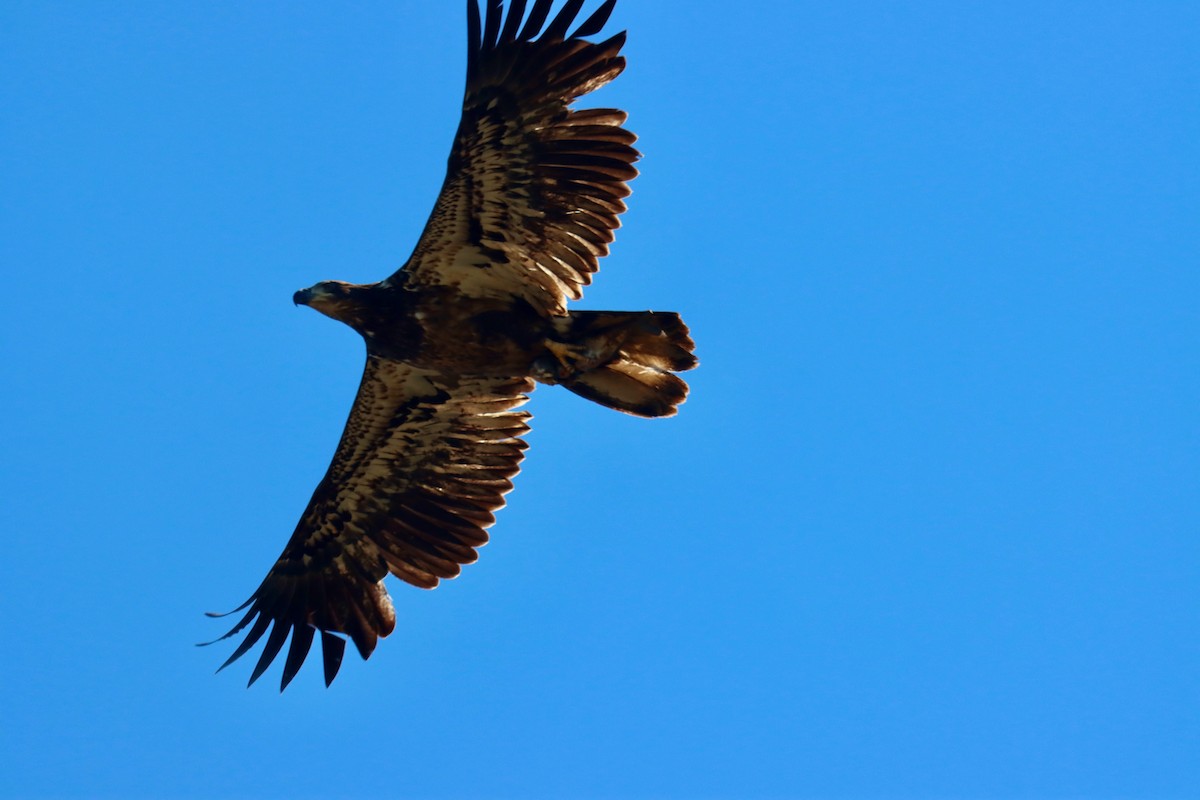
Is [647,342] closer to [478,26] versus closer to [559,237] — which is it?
[559,237]

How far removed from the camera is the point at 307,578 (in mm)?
13961

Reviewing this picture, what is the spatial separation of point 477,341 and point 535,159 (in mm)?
1662

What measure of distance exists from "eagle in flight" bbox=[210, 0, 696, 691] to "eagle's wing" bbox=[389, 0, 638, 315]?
12 mm

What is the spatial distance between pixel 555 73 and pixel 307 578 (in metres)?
5.29

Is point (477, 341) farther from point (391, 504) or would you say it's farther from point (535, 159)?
point (391, 504)

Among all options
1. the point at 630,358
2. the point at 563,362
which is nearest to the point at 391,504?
the point at 563,362

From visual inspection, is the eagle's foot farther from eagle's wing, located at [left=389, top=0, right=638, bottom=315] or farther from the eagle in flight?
eagle's wing, located at [left=389, top=0, right=638, bottom=315]

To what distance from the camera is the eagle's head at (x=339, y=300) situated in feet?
41.4

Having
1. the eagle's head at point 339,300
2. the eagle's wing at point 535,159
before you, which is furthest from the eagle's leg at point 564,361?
the eagle's head at point 339,300

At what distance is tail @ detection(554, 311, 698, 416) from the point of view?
12164 millimetres

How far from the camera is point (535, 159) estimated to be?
12078 mm

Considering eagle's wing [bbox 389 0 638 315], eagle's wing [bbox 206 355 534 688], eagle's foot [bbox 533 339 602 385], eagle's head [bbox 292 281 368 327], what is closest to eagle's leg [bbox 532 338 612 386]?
eagle's foot [bbox 533 339 602 385]

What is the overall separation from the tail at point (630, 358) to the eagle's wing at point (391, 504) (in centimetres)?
132

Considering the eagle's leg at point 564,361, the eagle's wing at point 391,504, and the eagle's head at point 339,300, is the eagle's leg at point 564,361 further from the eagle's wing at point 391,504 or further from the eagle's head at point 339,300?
the eagle's head at point 339,300
